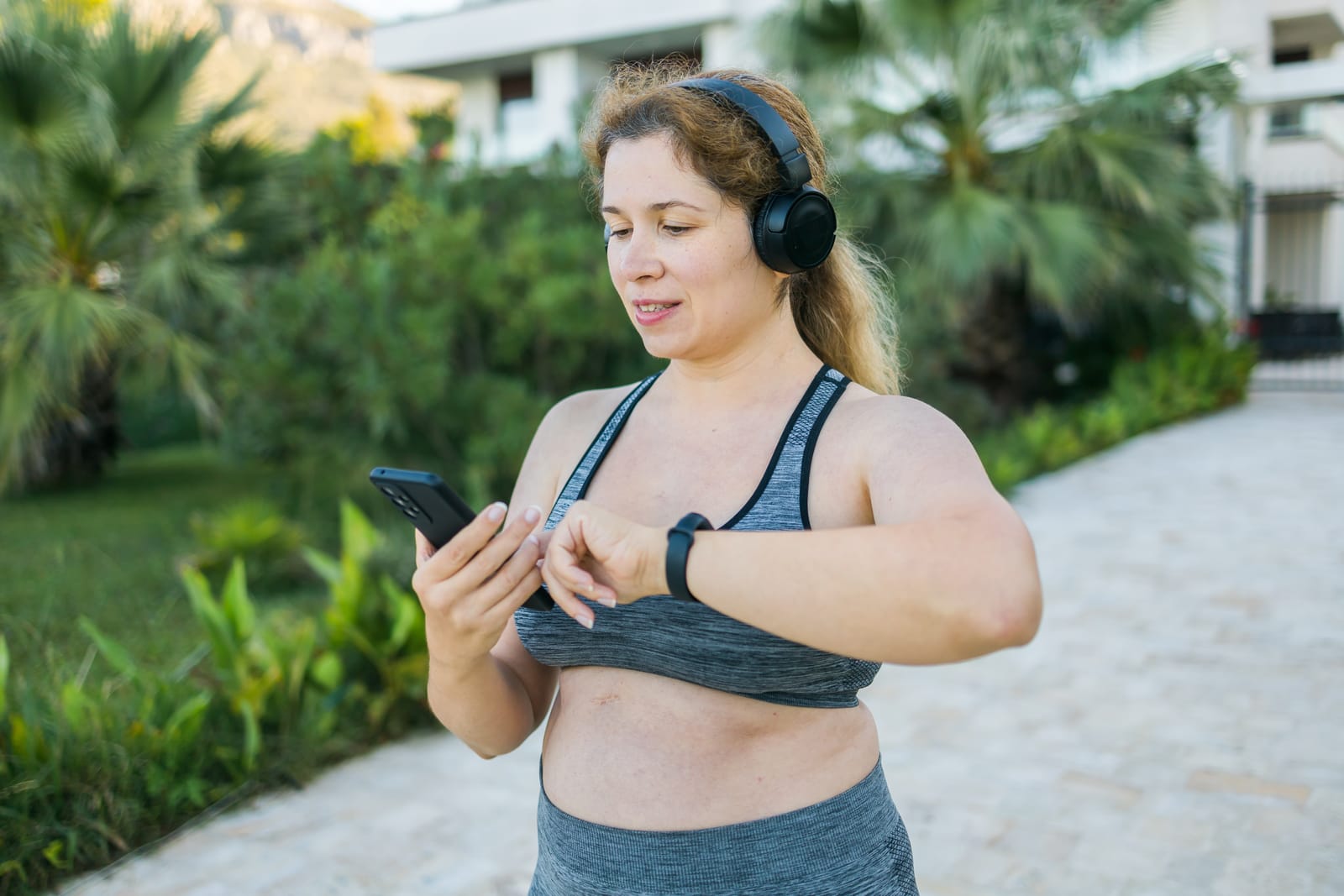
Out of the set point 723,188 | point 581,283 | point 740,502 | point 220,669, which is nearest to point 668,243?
point 723,188

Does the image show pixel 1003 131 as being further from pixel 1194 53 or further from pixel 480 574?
pixel 480 574

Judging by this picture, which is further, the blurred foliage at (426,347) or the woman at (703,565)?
the blurred foliage at (426,347)

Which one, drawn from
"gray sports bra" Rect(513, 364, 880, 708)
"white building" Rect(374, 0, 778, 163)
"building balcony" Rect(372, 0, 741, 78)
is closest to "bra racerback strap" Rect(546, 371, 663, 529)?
"gray sports bra" Rect(513, 364, 880, 708)

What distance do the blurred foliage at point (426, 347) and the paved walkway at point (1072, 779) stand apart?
3.15 meters

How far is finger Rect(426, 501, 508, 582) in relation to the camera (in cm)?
131

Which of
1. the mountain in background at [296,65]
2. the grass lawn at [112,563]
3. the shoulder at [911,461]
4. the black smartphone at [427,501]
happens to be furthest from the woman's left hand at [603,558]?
the mountain in background at [296,65]

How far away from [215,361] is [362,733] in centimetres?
481

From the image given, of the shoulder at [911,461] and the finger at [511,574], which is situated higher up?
the shoulder at [911,461]

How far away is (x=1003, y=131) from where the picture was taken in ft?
39.0

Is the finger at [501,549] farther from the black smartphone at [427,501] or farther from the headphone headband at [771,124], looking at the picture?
the headphone headband at [771,124]

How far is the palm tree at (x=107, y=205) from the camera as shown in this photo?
7.66m

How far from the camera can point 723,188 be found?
1481 mm

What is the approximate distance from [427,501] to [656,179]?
0.51 meters

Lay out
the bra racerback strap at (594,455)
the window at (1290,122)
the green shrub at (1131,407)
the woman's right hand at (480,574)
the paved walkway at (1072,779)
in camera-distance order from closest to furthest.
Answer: the woman's right hand at (480,574)
the bra racerback strap at (594,455)
the paved walkway at (1072,779)
the green shrub at (1131,407)
the window at (1290,122)
